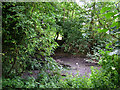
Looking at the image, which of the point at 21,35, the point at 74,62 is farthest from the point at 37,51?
the point at 74,62

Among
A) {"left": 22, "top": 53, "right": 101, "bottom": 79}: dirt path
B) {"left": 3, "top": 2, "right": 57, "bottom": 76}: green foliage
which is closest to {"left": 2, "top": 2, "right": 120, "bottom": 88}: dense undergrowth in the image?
{"left": 3, "top": 2, "right": 57, "bottom": 76}: green foliage

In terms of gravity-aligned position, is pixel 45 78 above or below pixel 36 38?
below

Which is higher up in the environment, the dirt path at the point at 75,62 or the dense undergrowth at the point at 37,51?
the dense undergrowth at the point at 37,51

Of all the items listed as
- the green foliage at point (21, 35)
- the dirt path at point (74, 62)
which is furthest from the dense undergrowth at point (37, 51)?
the dirt path at point (74, 62)

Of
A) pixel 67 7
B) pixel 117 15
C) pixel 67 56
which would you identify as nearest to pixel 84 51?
pixel 67 56

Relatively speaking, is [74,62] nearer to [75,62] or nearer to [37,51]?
[75,62]

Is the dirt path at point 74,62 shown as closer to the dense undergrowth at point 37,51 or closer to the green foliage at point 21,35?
the dense undergrowth at point 37,51

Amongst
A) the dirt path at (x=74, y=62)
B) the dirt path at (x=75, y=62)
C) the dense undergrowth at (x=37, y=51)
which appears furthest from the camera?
the dirt path at (x=75, y=62)

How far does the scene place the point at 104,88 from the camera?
125cm

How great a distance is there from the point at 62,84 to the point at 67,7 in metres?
2.04

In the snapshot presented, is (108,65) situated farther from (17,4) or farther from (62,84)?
(17,4)

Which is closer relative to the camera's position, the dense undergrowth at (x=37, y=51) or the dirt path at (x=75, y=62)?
the dense undergrowth at (x=37, y=51)

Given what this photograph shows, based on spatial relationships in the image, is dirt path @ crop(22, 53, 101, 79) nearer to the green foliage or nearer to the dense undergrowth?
the dense undergrowth

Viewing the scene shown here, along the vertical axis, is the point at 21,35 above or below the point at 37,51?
above
